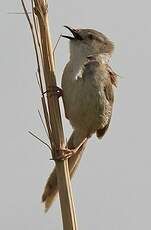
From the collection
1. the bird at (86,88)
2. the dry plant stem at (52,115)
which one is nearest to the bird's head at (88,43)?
the bird at (86,88)

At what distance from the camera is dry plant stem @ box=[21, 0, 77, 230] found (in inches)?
109

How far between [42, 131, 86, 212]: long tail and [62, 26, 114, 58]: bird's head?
83cm

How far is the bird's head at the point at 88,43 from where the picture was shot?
5.17 metres

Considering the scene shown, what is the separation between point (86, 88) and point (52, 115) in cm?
201

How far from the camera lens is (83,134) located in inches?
217

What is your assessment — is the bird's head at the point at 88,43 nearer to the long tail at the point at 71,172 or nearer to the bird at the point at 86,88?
the bird at the point at 86,88

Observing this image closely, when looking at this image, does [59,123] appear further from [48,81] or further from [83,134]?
[83,134]

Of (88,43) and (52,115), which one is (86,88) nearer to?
(88,43)

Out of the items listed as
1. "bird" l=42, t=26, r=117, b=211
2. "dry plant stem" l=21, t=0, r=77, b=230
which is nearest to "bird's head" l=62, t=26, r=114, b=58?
"bird" l=42, t=26, r=117, b=211

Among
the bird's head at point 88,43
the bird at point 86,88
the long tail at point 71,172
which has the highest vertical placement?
the bird's head at point 88,43

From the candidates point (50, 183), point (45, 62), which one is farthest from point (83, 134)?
point (45, 62)

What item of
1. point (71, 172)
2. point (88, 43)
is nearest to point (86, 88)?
point (88, 43)

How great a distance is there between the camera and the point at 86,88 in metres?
4.99

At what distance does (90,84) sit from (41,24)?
190 centimetres
